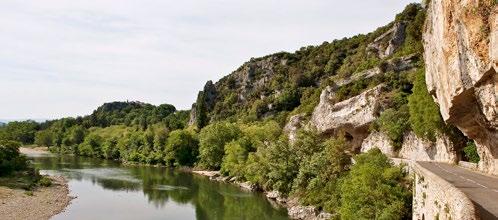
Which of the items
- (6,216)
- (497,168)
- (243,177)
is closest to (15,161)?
(6,216)

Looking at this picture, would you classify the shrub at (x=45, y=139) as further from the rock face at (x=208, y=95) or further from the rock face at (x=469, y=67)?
the rock face at (x=469, y=67)

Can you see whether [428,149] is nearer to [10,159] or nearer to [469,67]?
[469,67]

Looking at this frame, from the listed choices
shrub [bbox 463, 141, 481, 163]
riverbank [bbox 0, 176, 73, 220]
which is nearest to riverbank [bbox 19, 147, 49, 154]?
riverbank [bbox 0, 176, 73, 220]

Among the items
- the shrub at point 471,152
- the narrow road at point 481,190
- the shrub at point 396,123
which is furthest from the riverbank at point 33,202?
the narrow road at point 481,190

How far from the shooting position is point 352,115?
53125 millimetres

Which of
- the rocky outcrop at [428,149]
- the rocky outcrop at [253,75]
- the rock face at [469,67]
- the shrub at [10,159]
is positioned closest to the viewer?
the rock face at [469,67]

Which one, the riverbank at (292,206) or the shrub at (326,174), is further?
the shrub at (326,174)

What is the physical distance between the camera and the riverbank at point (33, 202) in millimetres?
47803

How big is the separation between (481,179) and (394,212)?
8322 mm

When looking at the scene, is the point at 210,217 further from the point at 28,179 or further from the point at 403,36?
the point at 403,36

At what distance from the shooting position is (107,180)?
7562cm

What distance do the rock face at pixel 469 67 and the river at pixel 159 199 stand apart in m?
24.7

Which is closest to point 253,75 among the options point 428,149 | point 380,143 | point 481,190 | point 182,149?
point 182,149

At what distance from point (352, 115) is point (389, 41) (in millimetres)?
38148
